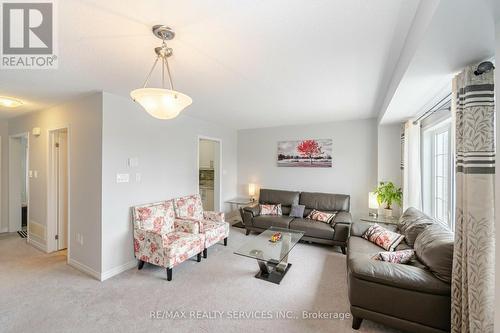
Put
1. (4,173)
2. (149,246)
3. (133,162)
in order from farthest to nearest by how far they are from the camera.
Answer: (4,173) → (133,162) → (149,246)

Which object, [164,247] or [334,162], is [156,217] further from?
[334,162]

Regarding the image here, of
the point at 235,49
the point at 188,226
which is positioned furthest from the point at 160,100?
the point at 188,226

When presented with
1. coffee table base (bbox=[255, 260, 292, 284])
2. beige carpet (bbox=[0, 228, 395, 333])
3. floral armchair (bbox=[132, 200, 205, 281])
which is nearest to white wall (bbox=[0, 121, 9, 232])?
beige carpet (bbox=[0, 228, 395, 333])

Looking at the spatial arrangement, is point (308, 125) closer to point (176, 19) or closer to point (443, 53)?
point (443, 53)

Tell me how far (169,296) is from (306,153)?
370 centimetres

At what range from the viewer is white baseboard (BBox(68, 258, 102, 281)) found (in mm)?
2645

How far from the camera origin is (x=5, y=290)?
238cm

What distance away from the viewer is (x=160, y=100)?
4.97 feet

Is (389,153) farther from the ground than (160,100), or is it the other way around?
(160,100)

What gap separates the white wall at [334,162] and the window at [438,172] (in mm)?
1008

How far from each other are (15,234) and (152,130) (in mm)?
3955

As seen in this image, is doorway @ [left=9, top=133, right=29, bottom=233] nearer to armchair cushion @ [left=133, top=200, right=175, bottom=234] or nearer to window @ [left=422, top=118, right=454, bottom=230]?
armchair cushion @ [left=133, top=200, right=175, bottom=234]

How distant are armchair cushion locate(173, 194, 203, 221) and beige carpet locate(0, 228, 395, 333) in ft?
2.64

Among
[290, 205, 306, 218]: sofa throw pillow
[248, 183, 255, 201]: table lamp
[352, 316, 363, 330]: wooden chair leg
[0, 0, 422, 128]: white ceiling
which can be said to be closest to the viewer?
[0, 0, 422, 128]: white ceiling
